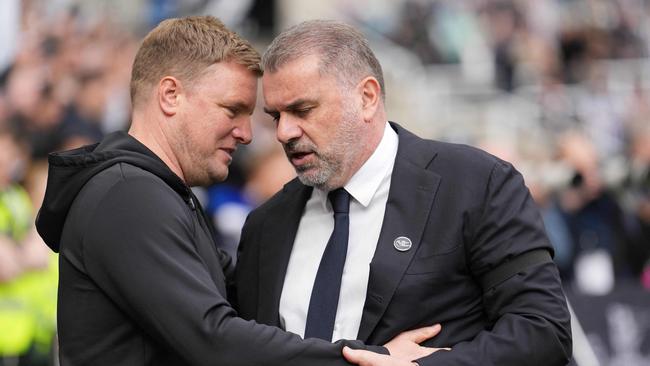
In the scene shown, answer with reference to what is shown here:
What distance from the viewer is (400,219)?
3506 mm

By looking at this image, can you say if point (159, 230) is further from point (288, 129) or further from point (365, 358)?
point (365, 358)

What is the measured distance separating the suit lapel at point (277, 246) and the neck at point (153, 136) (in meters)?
0.45

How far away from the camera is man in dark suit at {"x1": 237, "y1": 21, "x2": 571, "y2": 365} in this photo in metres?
3.35

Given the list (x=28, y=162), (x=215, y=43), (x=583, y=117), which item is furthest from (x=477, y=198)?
(x=583, y=117)

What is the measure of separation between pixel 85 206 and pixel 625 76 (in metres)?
9.83

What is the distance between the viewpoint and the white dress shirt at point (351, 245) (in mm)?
3484

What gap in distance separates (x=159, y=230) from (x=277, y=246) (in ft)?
2.11

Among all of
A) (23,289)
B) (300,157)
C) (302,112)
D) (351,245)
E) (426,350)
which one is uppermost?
(302,112)

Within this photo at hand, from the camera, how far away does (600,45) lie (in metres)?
12.4

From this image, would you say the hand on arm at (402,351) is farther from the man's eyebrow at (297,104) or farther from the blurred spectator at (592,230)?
the blurred spectator at (592,230)

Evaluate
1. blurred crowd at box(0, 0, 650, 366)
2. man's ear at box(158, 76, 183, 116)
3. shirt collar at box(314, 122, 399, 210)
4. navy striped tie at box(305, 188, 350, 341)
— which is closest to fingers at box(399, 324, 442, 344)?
navy striped tie at box(305, 188, 350, 341)

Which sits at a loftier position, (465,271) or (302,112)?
(302,112)

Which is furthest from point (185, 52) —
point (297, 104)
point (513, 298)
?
point (513, 298)

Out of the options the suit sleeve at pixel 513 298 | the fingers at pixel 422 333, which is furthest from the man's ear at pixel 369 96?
the fingers at pixel 422 333
